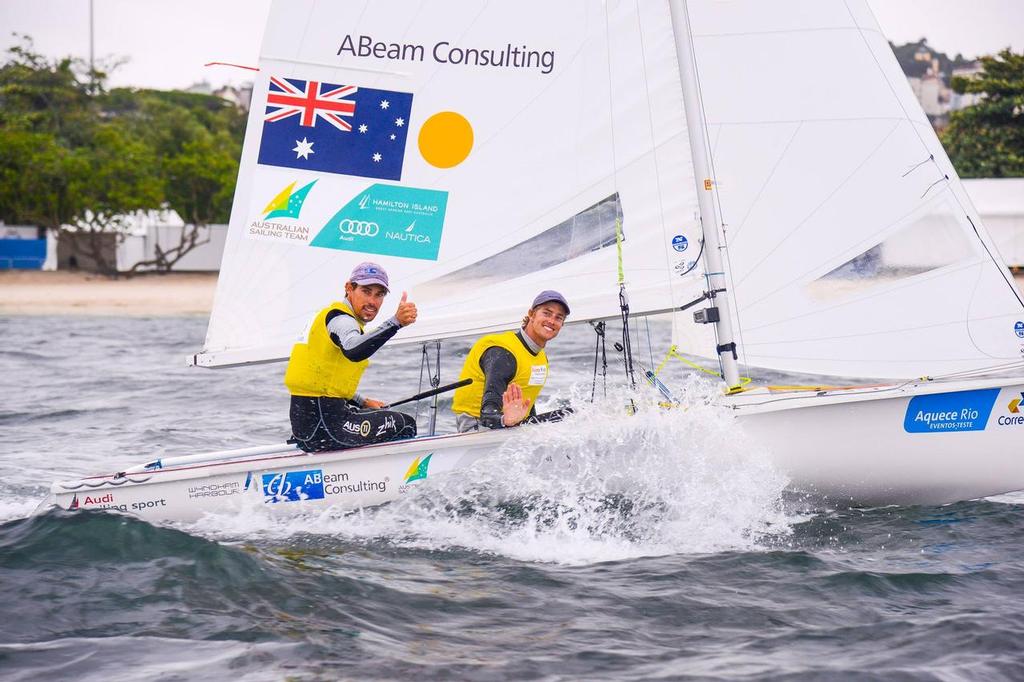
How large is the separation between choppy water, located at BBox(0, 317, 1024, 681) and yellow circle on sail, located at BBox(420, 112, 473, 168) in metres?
1.42

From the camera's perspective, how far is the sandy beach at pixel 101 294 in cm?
2105

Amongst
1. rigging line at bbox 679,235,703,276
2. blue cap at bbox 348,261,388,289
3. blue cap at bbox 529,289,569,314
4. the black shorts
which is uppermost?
rigging line at bbox 679,235,703,276

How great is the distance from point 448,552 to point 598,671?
1431 mm

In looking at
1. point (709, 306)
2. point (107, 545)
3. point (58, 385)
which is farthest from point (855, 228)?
point (58, 385)

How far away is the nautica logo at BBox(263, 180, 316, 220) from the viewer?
5855mm

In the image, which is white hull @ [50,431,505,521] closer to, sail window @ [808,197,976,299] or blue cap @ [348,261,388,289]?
blue cap @ [348,261,388,289]

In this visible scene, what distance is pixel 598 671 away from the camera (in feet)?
13.3

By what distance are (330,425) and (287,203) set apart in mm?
1089

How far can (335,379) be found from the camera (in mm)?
5648

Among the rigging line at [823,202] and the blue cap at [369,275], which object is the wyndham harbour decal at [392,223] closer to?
the blue cap at [369,275]

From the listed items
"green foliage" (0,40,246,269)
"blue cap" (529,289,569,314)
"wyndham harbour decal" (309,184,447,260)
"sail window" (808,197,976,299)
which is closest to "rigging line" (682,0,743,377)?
"sail window" (808,197,976,299)

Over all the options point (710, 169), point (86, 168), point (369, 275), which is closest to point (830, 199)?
point (710, 169)

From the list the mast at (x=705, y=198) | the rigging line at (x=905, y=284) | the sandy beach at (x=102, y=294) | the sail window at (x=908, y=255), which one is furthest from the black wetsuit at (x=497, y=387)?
the sandy beach at (x=102, y=294)

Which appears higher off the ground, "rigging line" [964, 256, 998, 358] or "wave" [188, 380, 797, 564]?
"rigging line" [964, 256, 998, 358]
